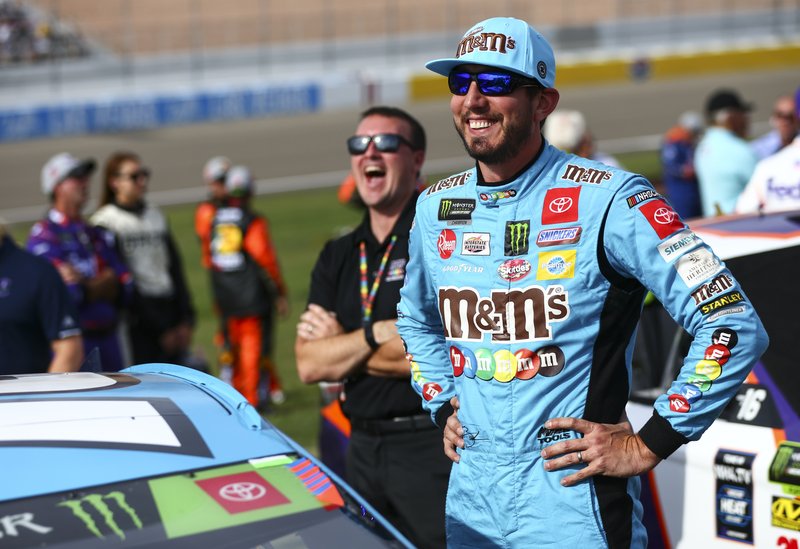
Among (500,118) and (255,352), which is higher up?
(500,118)

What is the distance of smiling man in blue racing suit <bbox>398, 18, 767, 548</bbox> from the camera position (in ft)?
9.46

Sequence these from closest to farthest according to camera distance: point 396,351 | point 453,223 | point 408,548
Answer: point 408,548
point 453,223
point 396,351

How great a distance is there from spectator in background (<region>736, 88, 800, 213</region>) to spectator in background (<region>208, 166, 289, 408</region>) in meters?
4.50

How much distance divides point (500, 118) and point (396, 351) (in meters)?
1.33

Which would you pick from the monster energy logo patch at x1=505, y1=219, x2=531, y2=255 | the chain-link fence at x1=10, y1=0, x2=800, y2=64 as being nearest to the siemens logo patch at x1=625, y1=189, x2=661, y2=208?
the monster energy logo patch at x1=505, y1=219, x2=531, y2=255

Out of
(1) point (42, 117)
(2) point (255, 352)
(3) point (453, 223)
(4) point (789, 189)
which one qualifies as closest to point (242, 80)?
(1) point (42, 117)

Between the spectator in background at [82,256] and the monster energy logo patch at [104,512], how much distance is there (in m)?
4.86

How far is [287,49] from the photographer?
1340 inches

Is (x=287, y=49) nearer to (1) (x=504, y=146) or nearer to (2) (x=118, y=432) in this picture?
(1) (x=504, y=146)

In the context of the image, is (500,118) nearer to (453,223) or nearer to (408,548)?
(453,223)

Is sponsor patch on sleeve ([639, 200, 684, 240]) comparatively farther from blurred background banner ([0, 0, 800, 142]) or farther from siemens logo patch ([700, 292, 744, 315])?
blurred background banner ([0, 0, 800, 142])

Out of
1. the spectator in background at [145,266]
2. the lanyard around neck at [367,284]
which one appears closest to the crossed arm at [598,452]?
the lanyard around neck at [367,284]

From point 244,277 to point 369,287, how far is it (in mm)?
5175

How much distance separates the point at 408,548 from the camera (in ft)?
8.26
